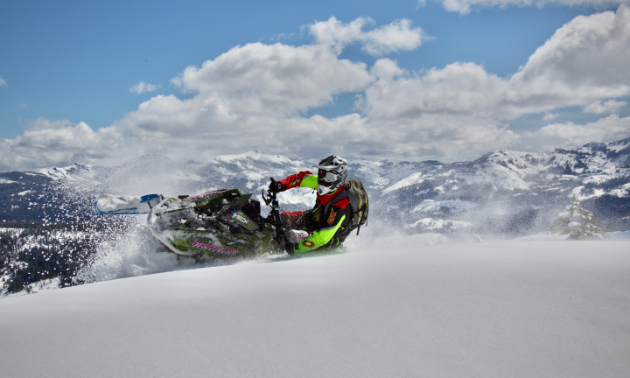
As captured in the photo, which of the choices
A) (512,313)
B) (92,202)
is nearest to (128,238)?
(92,202)

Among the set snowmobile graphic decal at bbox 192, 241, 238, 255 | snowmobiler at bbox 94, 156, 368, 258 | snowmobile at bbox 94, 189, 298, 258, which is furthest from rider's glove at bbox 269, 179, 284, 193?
snowmobile graphic decal at bbox 192, 241, 238, 255

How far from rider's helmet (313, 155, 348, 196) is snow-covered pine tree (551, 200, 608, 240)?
14.0m

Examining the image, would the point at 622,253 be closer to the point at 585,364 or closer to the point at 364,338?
the point at 585,364

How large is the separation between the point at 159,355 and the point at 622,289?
11.4 ft

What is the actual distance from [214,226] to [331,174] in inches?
113

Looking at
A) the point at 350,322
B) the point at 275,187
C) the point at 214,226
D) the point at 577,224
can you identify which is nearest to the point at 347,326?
the point at 350,322

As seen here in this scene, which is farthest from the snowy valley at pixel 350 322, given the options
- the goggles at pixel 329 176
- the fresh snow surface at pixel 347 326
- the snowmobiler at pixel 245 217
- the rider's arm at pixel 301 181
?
the rider's arm at pixel 301 181

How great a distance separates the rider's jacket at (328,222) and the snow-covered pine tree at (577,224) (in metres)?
13.7

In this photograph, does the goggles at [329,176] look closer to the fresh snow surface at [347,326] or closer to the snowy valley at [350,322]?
the snowy valley at [350,322]

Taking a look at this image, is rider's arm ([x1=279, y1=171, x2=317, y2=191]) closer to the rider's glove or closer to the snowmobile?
the rider's glove

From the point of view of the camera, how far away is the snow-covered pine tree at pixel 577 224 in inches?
614

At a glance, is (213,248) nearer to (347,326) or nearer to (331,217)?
(331,217)

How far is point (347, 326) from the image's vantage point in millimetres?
2121

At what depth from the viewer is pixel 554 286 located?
272 cm
